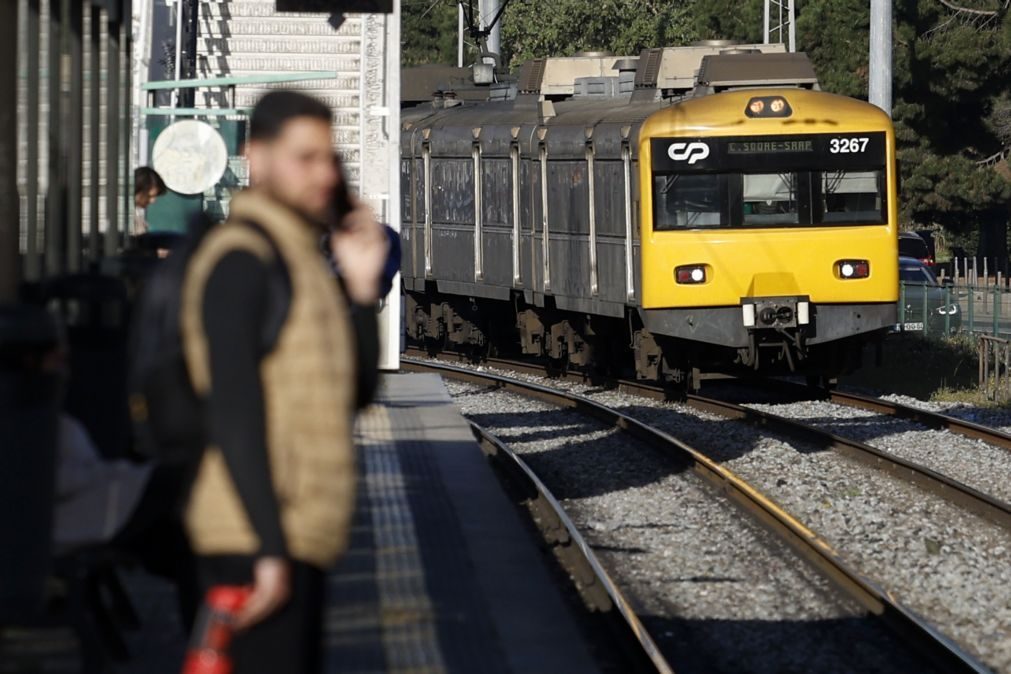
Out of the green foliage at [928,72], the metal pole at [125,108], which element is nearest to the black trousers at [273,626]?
the metal pole at [125,108]

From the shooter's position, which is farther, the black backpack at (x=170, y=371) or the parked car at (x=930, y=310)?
the parked car at (x=930, y=310)

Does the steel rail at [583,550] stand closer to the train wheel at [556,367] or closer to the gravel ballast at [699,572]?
the gravel ballast at [699,572]

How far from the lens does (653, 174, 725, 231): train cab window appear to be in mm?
18266

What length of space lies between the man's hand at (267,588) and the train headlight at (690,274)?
14482mm

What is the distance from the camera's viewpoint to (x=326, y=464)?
398 cm

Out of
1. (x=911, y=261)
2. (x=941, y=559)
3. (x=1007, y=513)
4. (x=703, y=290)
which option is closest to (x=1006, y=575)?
(x=941, y=559)

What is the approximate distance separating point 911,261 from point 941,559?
25009 millimetres

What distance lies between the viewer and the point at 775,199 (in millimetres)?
18547

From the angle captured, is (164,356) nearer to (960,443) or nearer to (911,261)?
(960,443)

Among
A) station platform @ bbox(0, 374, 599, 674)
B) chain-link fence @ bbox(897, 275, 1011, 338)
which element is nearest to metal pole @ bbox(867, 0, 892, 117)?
chain-link fence @ bbox(897, 275, 1011, 338)

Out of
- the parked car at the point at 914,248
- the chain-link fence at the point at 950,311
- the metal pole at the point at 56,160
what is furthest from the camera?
the parked car at the point at 914,248

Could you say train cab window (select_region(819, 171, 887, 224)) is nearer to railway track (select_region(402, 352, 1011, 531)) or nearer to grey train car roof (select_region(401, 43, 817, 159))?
grey train car roof (select_region(401, 43, 817, 159))

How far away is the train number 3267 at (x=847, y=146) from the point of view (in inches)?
723

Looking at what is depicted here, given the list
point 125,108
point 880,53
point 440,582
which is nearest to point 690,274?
point 880,53
